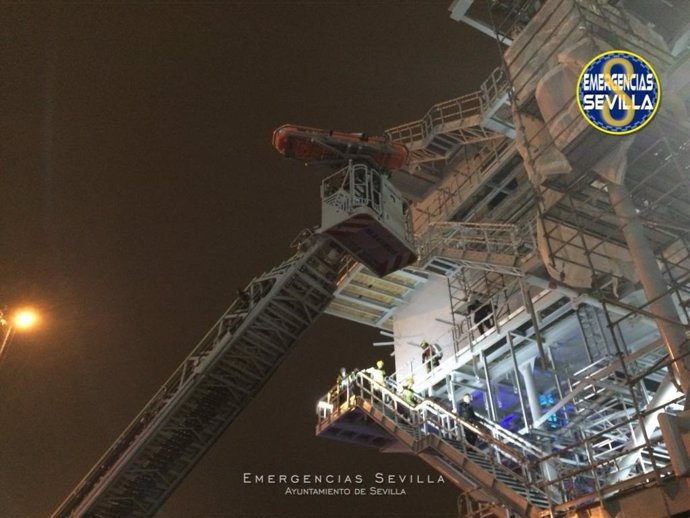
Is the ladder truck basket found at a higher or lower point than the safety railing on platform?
lower

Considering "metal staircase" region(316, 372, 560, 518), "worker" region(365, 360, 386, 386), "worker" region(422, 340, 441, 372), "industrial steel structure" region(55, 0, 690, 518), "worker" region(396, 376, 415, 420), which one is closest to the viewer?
"industrial steel structure" region(55, 0, 690, 518)

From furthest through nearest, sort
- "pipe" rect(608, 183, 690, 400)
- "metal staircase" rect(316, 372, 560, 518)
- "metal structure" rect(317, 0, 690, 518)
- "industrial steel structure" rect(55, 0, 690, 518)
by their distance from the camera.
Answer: "metal staircase" rect(316, 372, 560, 518), "industrial steel structure" rect(55, 0, 690, 518), "metal structure" rect(317, 0, 690, 518), "pipe" rect(608, 183, 690, 400)

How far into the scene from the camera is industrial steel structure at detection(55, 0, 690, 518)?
1004 centimetres

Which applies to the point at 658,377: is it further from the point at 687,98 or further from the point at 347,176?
the point at 347,176

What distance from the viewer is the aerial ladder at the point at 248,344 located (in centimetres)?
1248

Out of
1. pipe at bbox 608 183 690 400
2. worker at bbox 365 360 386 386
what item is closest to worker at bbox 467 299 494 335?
worker at bbox 365 360 386 386

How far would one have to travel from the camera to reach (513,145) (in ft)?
62.4

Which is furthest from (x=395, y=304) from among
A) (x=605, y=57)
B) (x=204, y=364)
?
(x=605, y=57)

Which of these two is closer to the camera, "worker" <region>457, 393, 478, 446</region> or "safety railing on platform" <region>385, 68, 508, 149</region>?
"worker" <region>457, 393, 478, 446</region>

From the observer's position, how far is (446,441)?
1352cm

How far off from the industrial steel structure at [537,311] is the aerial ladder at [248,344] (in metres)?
0.05

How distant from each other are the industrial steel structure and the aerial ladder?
0.05m

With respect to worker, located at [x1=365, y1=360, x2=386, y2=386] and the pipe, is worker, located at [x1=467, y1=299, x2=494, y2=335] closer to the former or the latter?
worker, located at [x1=365, y1=360, x2=386, y2=386]

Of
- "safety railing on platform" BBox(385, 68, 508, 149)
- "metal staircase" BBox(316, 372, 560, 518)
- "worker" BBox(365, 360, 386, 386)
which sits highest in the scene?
"safety railing on platform" BBox(385, 68, 508, 149)
